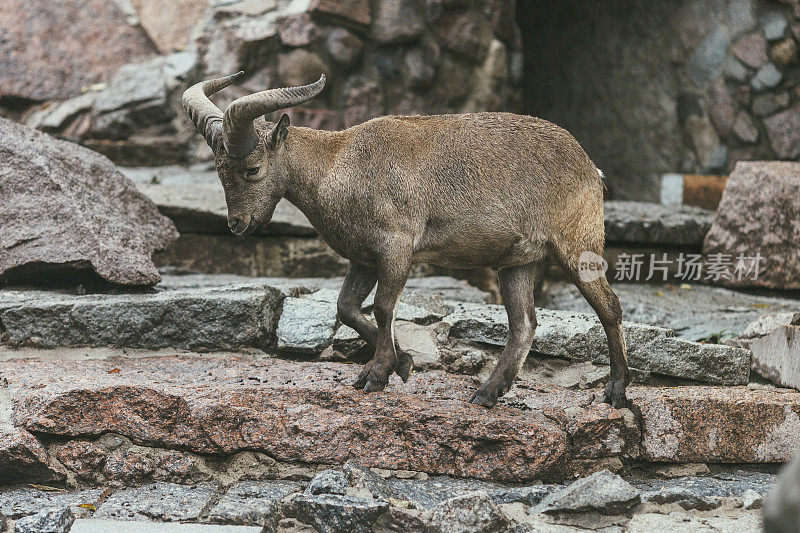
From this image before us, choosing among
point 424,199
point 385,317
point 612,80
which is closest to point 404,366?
point 385,317

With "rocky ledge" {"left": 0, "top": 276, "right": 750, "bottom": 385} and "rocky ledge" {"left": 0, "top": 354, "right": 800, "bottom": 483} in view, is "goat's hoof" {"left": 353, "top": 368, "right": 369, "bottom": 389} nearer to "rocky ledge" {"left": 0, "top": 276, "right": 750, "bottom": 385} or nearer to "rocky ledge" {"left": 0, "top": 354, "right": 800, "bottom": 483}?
"rocky ledge" {"left": 0, "top": 354, "right": 800, "bottom": 483}

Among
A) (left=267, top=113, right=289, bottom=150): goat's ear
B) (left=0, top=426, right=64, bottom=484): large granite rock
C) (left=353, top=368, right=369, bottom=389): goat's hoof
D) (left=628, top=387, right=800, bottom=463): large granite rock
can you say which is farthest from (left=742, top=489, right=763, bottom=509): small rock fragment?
(left=0, top=426, right=64, bottom=484): large granite rock

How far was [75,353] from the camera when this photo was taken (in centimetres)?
515

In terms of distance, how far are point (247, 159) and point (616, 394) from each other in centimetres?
221

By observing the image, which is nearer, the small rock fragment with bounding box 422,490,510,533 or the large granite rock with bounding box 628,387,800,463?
the small rock fragment with bounding box 422,490,510,533

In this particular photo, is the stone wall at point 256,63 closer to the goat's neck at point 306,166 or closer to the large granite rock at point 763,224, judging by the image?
the large granite rock at point 763,224

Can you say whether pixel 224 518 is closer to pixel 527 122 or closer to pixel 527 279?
Result: pixel 527 279

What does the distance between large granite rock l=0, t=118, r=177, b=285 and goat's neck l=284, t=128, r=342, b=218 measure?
5.78 feet

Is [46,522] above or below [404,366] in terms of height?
below

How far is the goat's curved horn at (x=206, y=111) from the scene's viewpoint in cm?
420

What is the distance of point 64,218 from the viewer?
5605 millimetres

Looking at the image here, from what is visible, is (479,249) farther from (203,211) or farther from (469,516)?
(203,211)

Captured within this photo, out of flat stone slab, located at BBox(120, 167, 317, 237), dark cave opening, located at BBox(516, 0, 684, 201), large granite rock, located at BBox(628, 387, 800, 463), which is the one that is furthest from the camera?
dark cave opening, located at BBox(516, 0, 684, 201)

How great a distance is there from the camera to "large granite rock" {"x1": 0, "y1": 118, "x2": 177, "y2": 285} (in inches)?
217
